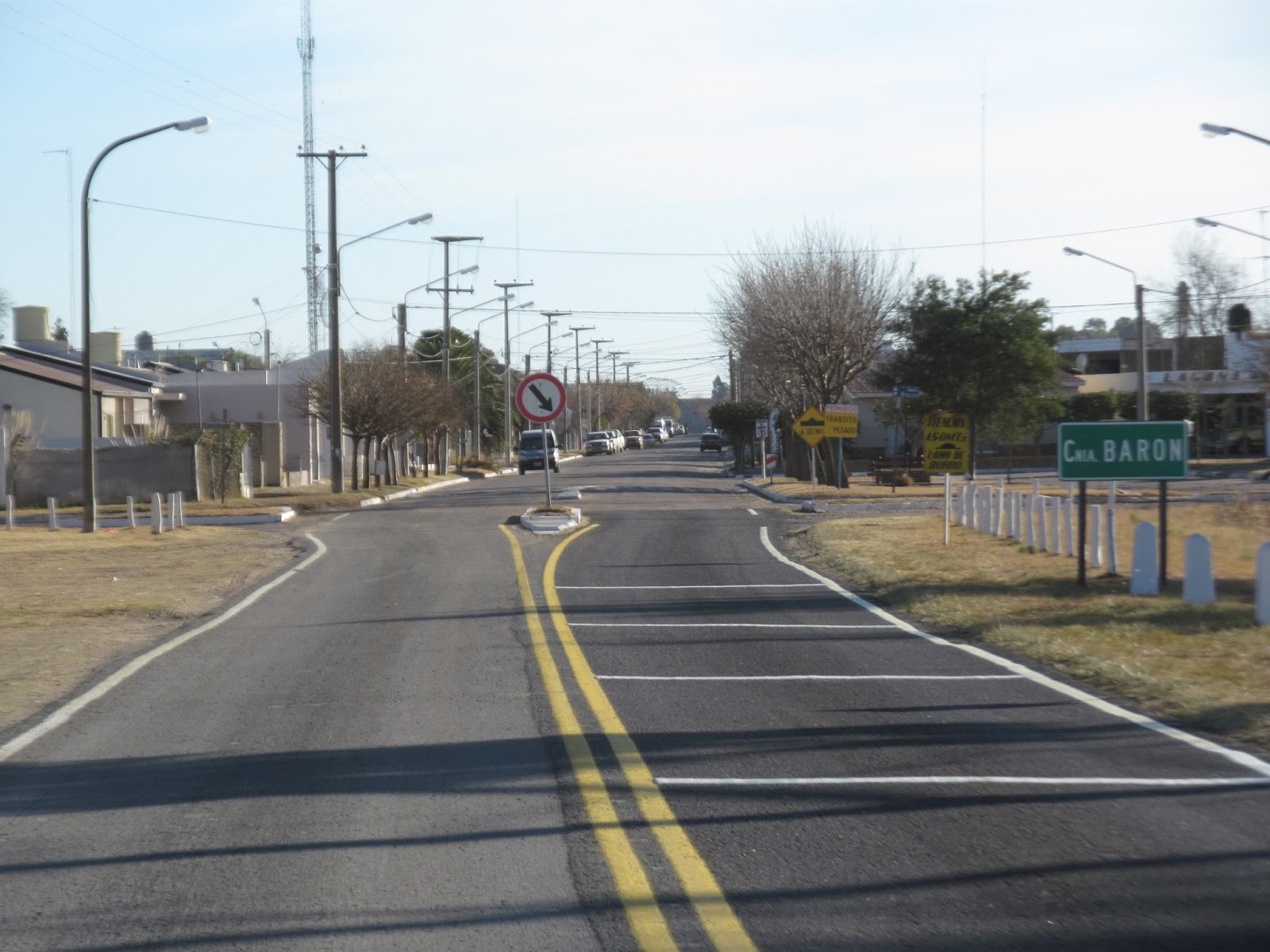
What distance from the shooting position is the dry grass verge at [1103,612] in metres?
9.59

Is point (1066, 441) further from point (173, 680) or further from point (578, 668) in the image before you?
point (173, 680)

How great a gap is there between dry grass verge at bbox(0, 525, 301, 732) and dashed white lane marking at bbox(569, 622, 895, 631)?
14.2 feet

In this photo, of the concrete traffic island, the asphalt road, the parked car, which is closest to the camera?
the asphalt road

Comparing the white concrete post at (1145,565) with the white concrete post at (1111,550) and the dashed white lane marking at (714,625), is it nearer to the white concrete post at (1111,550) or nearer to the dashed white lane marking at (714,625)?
the white concrete post at (1111,550)

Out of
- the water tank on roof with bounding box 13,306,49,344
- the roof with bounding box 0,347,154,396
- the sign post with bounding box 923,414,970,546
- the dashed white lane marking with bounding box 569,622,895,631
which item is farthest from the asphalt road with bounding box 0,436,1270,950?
the water tank on roof with bounding box 13,306,49,344

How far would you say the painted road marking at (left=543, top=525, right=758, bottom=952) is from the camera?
200 inches

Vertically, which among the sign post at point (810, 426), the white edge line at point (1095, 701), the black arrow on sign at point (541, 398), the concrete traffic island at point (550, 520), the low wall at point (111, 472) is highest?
the black arrow on sign at point (541, 398)

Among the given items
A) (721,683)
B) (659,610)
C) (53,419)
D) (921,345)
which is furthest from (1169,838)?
(53,419)

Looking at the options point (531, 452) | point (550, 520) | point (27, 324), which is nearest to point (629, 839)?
point (550, 520)

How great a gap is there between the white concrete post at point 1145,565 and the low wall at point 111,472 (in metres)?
29.3

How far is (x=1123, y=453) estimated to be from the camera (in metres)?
15.3

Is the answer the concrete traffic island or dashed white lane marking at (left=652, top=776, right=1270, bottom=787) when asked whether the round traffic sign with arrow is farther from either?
dashed white lane marking at (left=652, top=776, right=1270, bottom=787)

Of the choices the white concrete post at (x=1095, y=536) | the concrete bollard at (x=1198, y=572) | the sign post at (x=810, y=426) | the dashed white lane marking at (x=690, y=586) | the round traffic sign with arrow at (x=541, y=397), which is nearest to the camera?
the concrete bollard at (x=1198, y=572)

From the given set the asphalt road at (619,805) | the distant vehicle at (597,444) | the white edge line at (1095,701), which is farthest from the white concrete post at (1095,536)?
the distant vehicle at (597,444)
